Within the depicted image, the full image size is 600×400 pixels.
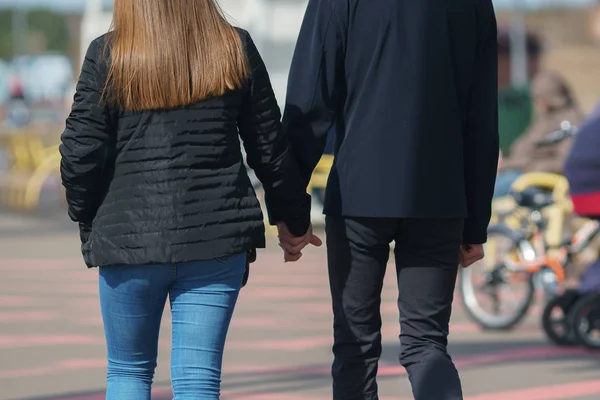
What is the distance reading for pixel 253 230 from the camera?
13.6ft

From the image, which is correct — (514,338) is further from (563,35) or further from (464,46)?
(563,35)

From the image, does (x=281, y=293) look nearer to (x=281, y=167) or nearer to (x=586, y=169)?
(x=586, y=169)

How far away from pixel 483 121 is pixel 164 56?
114cm

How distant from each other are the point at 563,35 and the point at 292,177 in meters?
61.3

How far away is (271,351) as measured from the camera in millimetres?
8312

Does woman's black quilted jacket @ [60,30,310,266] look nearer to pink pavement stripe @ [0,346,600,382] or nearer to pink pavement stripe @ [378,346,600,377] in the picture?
pink pavement stripe @ [0,346,600,382]

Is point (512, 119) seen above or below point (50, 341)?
below

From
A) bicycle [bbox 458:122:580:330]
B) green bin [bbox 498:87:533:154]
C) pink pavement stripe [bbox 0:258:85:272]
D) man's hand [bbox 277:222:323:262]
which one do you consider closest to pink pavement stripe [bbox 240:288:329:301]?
bicycle [bbox 458:122:580:330]

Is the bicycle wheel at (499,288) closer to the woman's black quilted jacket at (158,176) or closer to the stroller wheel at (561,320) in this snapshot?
the stroller wheel at (561,320)

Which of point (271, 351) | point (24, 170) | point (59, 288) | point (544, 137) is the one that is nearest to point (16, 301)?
point (59, 288)

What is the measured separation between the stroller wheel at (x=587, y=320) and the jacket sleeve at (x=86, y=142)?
4.54 m

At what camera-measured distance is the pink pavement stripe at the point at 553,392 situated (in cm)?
673

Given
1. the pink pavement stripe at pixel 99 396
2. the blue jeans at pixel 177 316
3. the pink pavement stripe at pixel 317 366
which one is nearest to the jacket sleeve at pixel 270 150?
the blue jeans at pixel 177 316

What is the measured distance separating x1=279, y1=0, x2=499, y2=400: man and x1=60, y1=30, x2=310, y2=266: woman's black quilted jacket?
1.53 feet
